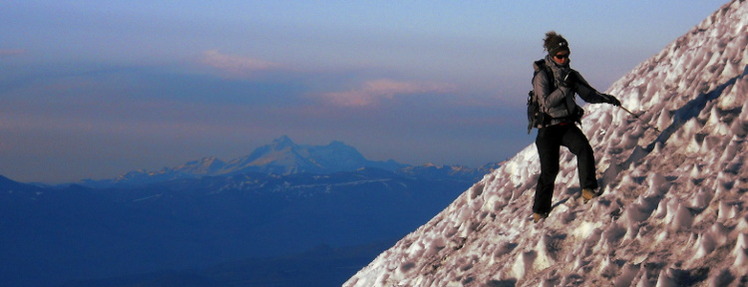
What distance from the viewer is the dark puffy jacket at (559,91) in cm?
1027

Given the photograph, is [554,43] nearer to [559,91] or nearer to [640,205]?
[559,91]

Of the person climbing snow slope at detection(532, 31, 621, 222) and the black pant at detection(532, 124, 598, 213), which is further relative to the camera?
the black pant at detection(532, 124, 598, 213)

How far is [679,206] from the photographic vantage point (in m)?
9.27

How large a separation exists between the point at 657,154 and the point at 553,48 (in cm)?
250

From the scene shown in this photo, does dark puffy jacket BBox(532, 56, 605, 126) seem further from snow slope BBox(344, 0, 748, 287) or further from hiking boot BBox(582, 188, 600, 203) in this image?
snow slope BBox(344, 0, 748, 287)

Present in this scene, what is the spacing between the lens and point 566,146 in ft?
35.0

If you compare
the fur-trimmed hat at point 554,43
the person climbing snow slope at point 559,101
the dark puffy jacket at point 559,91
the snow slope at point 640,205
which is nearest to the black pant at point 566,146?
the person climbing snow slope at point 559,101

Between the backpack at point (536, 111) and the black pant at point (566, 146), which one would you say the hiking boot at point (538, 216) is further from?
the backpack at point (536, 111)

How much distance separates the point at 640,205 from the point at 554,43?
2355mm

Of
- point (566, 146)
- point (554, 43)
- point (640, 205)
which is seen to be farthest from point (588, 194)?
point (554, 43)

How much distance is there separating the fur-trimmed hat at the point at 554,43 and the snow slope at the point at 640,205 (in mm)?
2084

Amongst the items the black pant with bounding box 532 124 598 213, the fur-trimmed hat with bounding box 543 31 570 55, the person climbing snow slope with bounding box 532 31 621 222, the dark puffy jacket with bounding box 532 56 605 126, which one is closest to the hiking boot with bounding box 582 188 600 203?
the black pant with bounding box 532 124 598 213

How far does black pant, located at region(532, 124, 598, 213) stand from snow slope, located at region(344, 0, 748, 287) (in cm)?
43

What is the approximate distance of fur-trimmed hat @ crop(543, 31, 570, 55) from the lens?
1030 centimetres
